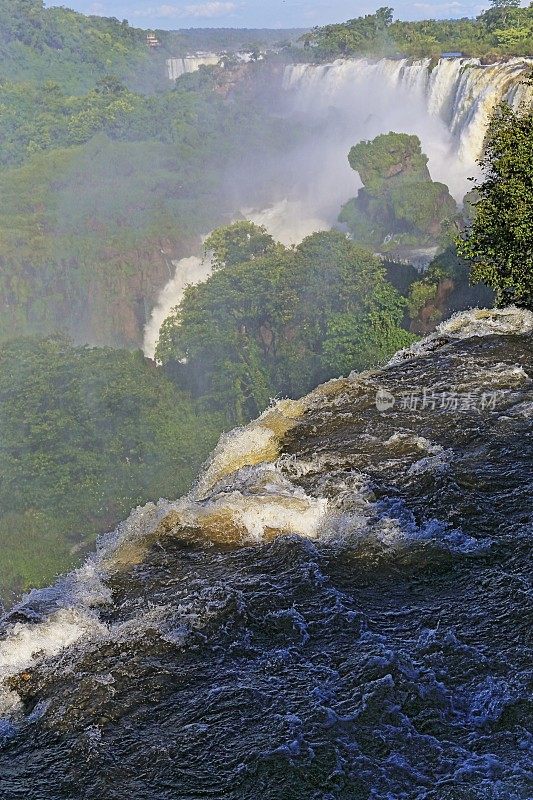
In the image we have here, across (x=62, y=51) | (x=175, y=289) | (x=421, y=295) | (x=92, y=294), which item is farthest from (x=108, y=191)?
(x=62, y=51)

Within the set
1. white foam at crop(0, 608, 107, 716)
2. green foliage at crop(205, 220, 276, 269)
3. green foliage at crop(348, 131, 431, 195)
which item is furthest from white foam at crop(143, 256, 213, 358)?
white foam at crop(0, 608, 107, 716)

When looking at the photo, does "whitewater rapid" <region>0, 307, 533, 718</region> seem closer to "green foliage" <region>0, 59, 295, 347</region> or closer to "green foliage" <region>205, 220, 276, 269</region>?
"green foliage" <region>205, 220, 276, 269</region>

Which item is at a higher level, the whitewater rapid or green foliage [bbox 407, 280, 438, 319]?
the whitewater rapid

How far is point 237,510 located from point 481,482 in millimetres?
3192

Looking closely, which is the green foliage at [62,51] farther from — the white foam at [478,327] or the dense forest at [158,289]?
the white foam at [478,327]

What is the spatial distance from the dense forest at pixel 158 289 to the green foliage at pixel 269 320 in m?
0.09

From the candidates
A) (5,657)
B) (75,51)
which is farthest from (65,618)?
(75,51)

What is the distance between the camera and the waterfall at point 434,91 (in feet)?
144

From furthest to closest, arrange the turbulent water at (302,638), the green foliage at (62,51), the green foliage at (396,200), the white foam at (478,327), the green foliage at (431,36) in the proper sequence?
the green foliage at (62,51)
the green foliage at (431,36)
the green foliage at (396,200)
the white foam at (478,327)
the turbulent water at (302,638)

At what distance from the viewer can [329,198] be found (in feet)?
210

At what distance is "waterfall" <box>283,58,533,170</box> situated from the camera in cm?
4391

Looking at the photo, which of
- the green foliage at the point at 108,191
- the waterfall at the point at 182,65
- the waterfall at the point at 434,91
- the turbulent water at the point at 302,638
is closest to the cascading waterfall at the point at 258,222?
the green foliage at the point at 108,191

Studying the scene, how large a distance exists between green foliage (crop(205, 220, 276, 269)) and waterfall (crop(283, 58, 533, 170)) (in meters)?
12.4

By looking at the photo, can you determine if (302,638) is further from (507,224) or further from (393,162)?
(393,162)
